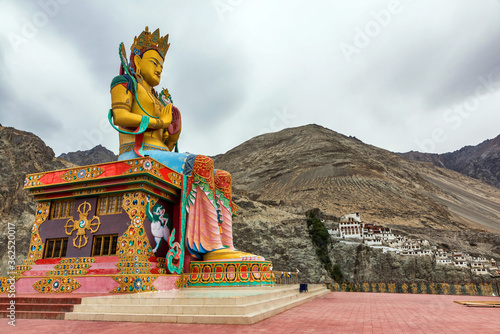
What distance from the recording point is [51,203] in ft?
37.2

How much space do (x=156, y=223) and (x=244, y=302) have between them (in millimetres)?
5497

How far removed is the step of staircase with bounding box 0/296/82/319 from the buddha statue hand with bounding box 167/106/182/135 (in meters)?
8.16

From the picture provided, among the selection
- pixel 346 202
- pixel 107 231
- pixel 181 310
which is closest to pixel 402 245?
pixel 346 202

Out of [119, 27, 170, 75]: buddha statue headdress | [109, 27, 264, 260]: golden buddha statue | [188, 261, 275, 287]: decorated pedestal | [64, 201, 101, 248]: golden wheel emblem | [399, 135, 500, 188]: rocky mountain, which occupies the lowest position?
[188, 261, 275, 287]: decorated pedestal

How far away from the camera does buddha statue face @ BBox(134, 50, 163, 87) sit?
13.4 metres

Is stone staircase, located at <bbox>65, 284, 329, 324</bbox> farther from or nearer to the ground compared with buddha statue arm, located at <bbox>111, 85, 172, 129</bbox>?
nearer to the ground

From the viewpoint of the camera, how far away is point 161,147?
42.0ft

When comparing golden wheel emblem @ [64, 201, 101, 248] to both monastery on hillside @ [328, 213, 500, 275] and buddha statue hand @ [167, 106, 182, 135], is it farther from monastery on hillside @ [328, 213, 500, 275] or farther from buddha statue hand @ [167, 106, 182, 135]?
monastery on hillside @ [328, 213, 500, 275]

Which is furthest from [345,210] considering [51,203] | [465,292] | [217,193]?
[51,203]

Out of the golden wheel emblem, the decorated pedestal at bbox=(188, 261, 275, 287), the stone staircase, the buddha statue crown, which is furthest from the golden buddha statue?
the stone staircase

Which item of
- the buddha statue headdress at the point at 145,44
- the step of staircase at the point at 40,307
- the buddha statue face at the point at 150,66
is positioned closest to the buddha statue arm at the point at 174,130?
the buddha statue face at the point at 150,66

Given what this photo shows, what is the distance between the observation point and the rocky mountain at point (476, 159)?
130 metres

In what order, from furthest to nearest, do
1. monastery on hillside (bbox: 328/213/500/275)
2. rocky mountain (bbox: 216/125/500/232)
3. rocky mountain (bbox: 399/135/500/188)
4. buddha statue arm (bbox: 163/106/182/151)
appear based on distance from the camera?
rocky mountain (bbox: 399/135/500/188), rocky mountain (bbox: 216/125/500/232), monastery on hillside (bbox: 328/213/500/275), buddha statue arm (bbox: 163/106/182/151)

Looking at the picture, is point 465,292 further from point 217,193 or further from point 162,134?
point 162,134
